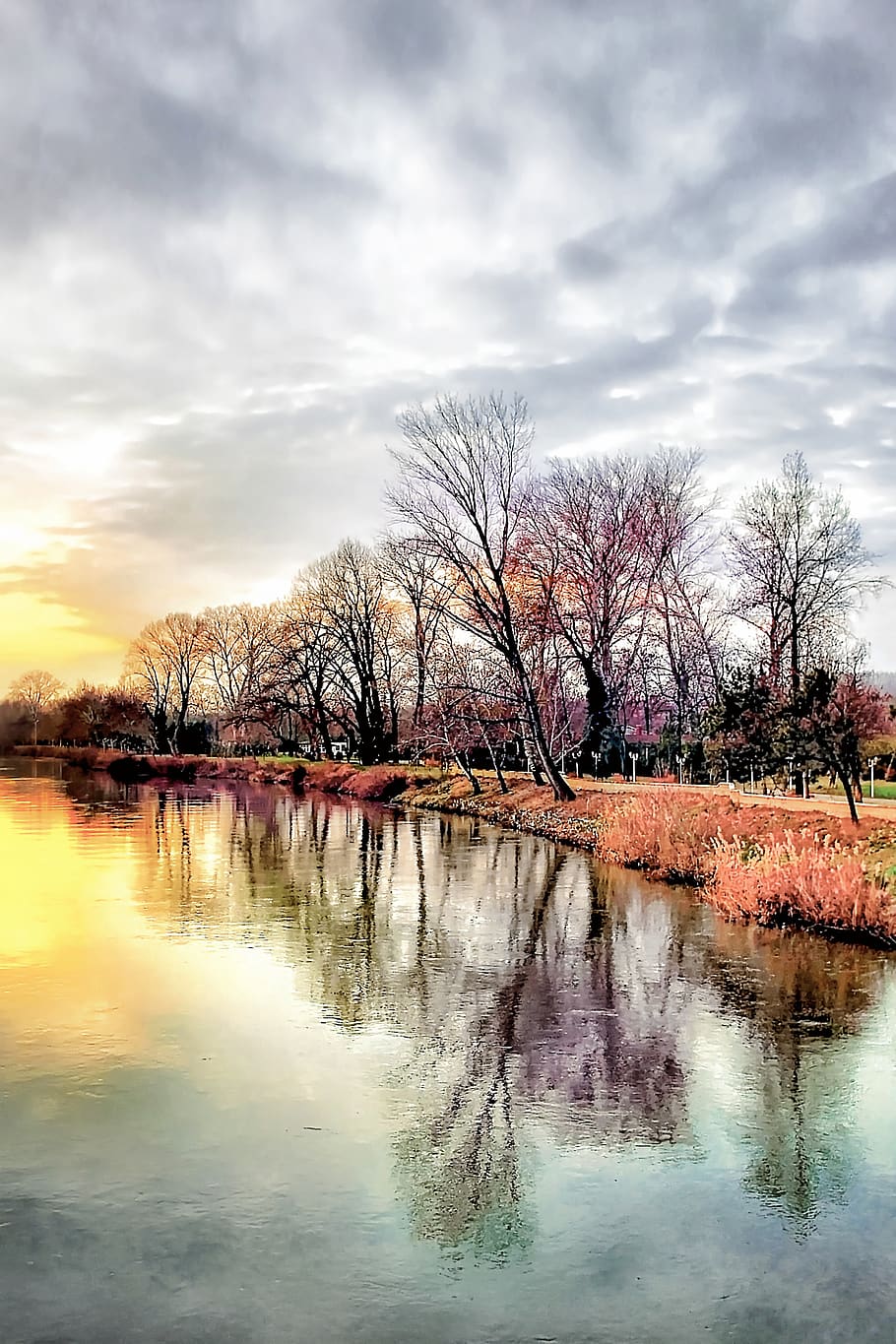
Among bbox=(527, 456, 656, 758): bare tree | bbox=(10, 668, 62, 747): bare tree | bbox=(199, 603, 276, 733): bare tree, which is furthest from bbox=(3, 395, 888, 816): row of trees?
bbox=(10, 668, 62, 747): bare tree

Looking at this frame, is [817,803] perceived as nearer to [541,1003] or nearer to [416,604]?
[541,1003]

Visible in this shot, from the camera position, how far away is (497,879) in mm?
23844

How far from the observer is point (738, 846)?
20.1 meters

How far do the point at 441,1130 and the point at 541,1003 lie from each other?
4.26m

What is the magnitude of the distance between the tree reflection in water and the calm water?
1.9 inches

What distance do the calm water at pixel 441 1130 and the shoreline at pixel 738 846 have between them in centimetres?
65

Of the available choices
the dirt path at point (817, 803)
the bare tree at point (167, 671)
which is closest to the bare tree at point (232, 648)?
the bare tree at point (167, 671)

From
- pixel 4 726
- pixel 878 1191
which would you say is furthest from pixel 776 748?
pixel 4 726

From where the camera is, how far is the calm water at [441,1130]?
6.63 meters

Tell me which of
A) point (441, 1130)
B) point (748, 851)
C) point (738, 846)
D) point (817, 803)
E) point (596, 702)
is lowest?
point (441, 1130)

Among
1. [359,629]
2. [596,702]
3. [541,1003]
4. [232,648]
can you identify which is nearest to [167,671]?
[232,648]

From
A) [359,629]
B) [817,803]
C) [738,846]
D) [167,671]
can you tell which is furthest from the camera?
[167,671]

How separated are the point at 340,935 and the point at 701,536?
33.6 m

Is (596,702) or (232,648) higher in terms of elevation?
(232,648)
